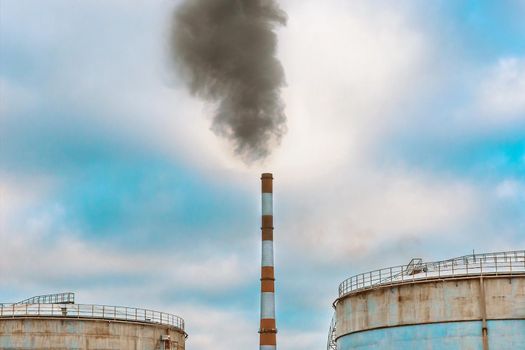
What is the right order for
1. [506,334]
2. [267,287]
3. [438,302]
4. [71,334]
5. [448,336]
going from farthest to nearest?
[267,287], [71,334], [438,302], [448,336], [506,334]

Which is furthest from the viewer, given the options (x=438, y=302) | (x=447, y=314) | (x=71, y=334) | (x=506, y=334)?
(x=71, y=334)

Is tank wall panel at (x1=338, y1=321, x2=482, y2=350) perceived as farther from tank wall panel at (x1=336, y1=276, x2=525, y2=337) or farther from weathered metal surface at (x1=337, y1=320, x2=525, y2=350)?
tank wall panel at (x1=336, y1=276, x2=525, y2=337)

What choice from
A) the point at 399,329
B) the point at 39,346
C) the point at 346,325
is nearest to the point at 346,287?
the point at 346,325

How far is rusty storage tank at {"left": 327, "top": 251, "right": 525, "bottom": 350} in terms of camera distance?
113 ft

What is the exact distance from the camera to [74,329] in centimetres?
4250

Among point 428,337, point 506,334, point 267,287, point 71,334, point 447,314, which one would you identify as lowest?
point 506,334

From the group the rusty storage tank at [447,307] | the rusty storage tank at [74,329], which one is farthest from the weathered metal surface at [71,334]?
the rusty storage tank at [447,307]

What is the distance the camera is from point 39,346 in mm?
41719

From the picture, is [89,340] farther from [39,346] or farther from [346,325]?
[346,325]

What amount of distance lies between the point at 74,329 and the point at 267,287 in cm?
1115

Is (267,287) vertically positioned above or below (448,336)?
above

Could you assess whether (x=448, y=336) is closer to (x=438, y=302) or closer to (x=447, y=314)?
(x=447, y=314)

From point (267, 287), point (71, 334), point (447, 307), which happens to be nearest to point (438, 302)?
point (447, 307)

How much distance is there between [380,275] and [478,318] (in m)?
5.95
